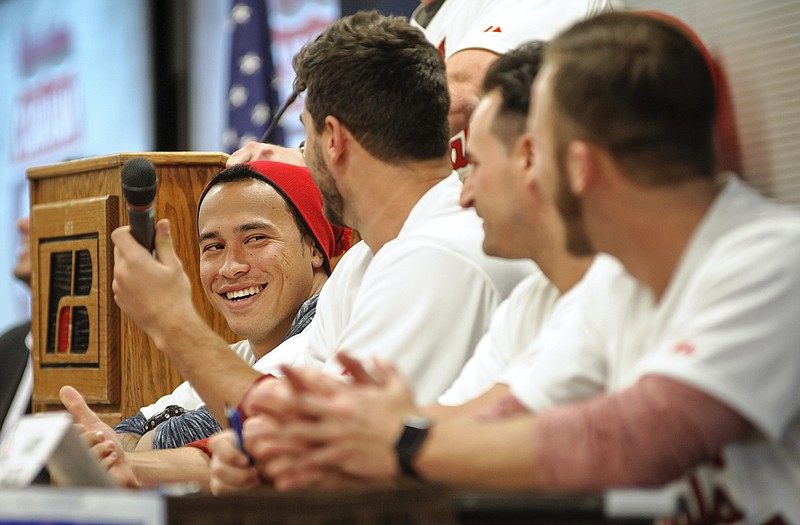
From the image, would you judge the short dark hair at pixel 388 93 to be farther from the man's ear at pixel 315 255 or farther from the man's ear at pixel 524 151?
the man's ear at pixel 315 255

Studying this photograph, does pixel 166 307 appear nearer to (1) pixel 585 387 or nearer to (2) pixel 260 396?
(2) pixel 260 396

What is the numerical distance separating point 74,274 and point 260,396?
197 centimetres

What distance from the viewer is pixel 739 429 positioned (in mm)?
1217

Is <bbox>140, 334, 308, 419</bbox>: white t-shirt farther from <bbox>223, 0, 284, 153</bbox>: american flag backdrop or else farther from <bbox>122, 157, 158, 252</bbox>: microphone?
<bbox>223, 0, 284, 153</bbox>: american flag backdrop

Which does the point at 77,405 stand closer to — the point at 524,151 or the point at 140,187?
the point at 140,187

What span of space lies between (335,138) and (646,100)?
1.23 metres

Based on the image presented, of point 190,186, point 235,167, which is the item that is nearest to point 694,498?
point 235,167

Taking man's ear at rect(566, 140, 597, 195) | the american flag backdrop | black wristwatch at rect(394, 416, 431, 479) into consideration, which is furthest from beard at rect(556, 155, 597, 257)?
the american flag backdrop

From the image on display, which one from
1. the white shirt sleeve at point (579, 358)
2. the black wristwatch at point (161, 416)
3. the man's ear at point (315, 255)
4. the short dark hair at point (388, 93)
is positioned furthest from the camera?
the man's ear at point (315, 255)

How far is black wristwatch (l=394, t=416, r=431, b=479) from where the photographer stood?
130cm

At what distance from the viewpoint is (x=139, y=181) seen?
187cm

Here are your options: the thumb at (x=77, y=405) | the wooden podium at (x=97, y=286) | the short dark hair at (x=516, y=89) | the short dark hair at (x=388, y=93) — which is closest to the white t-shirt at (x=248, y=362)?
the wooden podium at (x=97, y=286)

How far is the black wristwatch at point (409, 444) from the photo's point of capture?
4.27ft

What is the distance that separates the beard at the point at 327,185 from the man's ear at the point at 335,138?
37mm
